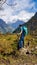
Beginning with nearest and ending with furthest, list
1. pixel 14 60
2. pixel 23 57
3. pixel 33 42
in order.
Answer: pixel 14 60 → pixel 23 57 → pixel 33 42

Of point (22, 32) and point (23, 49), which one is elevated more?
point (22, 32)

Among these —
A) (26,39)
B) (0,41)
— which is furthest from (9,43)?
(26,39)

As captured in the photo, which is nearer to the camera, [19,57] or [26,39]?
[19,57]

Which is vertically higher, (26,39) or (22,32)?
(22,32)

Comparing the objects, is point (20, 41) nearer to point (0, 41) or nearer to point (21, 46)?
point (21, 46)

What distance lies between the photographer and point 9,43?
1812 cm

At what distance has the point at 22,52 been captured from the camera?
58.2 ft

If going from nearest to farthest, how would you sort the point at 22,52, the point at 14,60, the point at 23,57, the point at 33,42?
the point at 14,60 < the point at 23,57 < the point at 22,52 < the point at 33,42

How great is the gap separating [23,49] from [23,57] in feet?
5.78

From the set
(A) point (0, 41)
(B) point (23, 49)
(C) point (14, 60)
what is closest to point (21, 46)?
(B) point (23, 49)

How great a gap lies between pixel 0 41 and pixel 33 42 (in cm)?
432

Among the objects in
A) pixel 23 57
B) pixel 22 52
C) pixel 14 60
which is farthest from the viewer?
pixel 22 52

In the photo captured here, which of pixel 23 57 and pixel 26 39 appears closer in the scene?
pixel 23 57

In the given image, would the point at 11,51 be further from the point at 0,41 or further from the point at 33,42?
the point at 33,42
